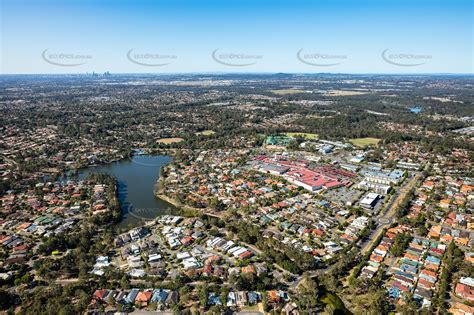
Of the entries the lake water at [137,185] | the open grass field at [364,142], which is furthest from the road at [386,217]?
the open grass field at [364,142]

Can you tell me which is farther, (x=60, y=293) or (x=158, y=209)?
(x=158, y=209)

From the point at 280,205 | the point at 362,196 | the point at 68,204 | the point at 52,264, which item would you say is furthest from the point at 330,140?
the point at 52,264

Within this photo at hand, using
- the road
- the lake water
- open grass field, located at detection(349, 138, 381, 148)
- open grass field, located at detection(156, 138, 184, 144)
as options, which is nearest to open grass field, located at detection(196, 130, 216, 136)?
open grass field, located at detection(156, 138, 184, 144)

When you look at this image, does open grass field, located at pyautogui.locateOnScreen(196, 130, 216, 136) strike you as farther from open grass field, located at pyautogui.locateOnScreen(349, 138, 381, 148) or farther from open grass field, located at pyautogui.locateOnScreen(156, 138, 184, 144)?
open grass field, located at pyautogui.locateOnScreen(349, 138, 381, 148)

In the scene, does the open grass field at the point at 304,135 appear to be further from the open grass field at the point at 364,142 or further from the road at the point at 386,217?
the road at the point at 386,217

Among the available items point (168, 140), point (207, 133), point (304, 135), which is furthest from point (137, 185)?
point (304, 135)

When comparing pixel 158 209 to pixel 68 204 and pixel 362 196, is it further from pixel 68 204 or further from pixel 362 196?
pixel 362 196

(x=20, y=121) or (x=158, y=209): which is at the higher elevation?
(x=20, y=121)

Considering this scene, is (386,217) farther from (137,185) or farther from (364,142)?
(364,142)
